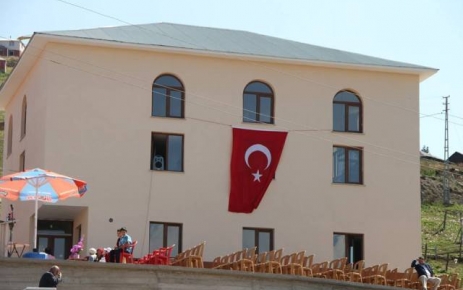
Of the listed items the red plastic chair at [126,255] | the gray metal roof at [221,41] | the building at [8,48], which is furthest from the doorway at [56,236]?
the building at [8,48]

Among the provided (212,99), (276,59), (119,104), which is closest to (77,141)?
(119,104)

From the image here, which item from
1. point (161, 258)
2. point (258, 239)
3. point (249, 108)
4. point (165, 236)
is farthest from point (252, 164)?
point (161, 258)

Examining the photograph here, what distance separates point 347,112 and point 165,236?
795 centimetres

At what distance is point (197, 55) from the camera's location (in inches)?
1577

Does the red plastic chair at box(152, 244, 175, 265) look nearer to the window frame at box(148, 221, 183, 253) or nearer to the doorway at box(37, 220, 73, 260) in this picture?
the window frame at box(148, 221, 183, 253)

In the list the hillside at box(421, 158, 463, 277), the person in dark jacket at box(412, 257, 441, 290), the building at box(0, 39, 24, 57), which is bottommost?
the person in dark jacket at box(412, 257, 441, 290)

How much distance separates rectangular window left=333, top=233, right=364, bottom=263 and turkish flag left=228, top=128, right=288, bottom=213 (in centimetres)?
313

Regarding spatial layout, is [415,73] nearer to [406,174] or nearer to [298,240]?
[406,174]

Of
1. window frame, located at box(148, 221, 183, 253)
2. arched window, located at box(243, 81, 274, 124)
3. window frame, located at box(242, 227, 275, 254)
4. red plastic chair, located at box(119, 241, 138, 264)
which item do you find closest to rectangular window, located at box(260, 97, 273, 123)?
arched window, located at box(243, 81, 274, 124)

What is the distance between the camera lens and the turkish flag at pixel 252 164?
3991cm

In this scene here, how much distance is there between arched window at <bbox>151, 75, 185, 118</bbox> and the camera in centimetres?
3984

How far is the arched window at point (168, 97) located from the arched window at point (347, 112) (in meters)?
5.49

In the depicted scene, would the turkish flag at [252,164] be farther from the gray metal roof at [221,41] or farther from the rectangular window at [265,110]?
the gray metal roof at [221,41]

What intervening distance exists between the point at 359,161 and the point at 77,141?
9865 millimetres
